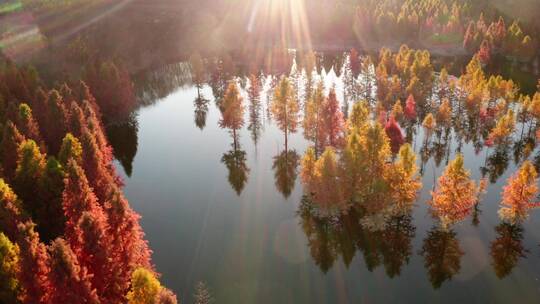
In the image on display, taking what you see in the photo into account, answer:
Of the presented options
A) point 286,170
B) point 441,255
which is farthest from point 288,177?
point 441,255

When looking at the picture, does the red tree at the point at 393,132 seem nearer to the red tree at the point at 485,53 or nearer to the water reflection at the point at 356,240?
the water reflection at the point at 356,240

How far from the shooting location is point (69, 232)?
57.1 meters

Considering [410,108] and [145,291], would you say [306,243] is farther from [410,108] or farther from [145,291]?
[410,108]

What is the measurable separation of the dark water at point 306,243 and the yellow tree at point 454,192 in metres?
5.46

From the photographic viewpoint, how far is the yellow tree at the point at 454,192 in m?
65.1

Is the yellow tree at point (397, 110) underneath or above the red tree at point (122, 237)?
underneath

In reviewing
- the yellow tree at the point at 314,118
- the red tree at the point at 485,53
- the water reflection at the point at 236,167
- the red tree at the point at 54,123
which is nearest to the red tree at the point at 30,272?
the water reflection at the point at 236,167

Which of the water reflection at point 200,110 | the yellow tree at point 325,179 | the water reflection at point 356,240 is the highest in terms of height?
the yellow tree at point 325,179

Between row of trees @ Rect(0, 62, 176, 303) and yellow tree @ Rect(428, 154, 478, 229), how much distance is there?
41888mm

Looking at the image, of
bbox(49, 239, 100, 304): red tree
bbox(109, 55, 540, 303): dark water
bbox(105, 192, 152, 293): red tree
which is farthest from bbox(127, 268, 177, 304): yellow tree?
bbox(109, 55, 540, 303): dark water

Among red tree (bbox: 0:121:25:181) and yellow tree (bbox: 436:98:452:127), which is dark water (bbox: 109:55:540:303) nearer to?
yellow tree (bbox: 436:98:452:127)

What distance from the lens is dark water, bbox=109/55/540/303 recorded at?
6375 centimetres

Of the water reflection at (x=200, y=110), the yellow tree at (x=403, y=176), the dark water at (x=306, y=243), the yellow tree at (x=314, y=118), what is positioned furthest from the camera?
the water reflection at (x=200, y=110)

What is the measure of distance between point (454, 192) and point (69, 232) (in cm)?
5254
